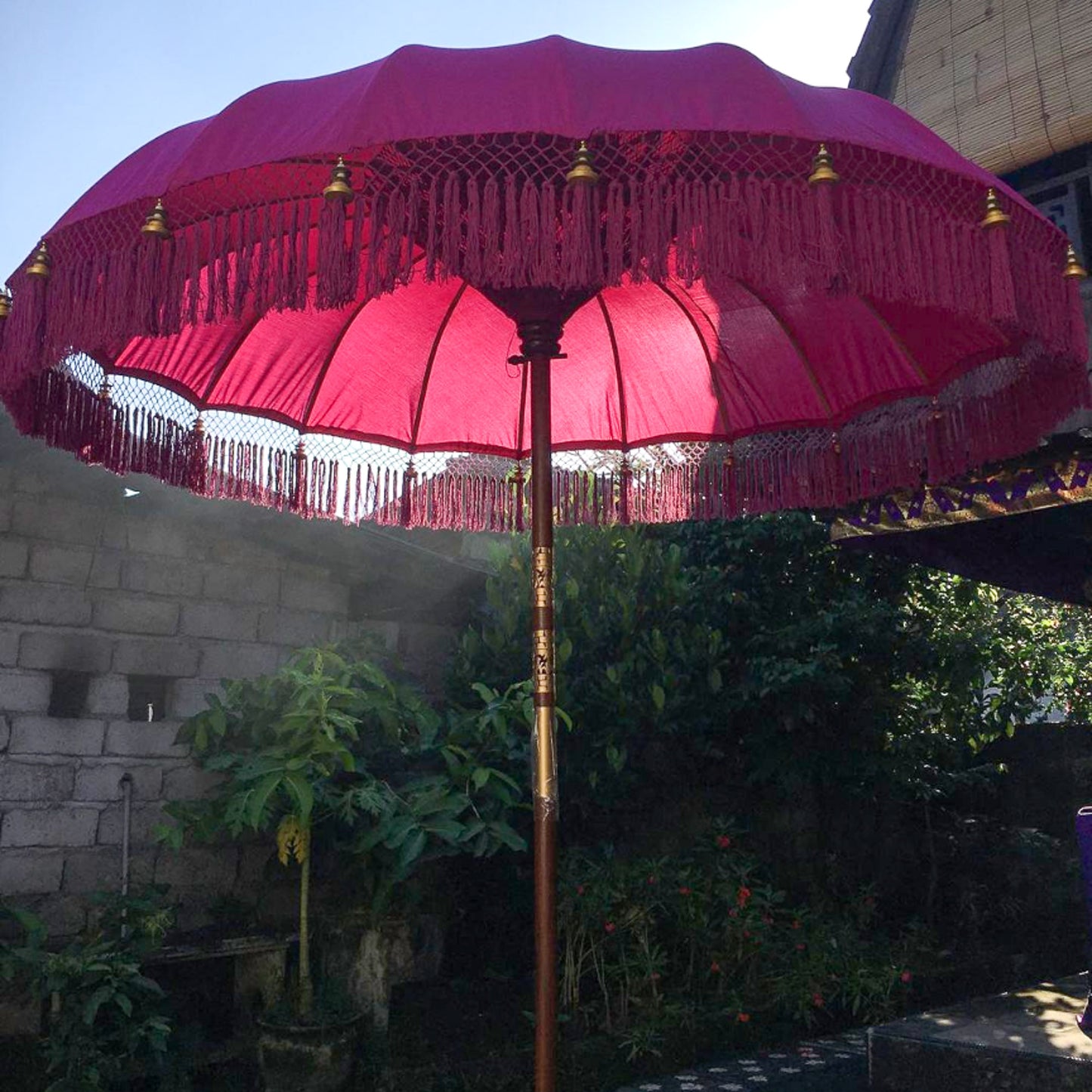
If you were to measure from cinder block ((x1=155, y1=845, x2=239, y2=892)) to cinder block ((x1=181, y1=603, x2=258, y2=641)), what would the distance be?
1227 millimetres

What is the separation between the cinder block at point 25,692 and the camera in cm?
578

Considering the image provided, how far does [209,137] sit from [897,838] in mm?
9478

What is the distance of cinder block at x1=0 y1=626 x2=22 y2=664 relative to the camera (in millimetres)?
5805

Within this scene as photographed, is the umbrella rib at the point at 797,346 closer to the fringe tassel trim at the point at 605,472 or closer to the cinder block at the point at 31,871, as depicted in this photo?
the fringe tassel trim at the point at 605,472

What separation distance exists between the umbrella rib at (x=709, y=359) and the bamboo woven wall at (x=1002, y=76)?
3.98 m

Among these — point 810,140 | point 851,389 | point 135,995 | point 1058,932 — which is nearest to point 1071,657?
point 1058,932

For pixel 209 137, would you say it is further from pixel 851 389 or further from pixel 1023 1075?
pixel 1023 1075

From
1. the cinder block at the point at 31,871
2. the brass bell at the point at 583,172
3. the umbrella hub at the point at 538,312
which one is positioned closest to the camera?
the brass bell at the point at 583,172

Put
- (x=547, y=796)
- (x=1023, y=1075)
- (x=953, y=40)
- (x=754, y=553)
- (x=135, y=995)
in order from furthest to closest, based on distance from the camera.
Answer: (x=754, y=553) < (x=953, y=40) < (x=135, y=995) < (x=1023, y=1075) < (x=547, y=796)

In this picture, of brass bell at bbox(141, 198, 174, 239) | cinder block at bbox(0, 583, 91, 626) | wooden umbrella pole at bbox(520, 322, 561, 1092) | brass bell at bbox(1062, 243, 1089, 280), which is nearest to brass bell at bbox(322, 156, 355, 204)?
brass bell at bbox(141, 198, 174, 239)

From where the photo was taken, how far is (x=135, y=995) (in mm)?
4957

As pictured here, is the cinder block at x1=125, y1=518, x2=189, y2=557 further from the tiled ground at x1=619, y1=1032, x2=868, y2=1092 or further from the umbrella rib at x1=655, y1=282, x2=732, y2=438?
the tiled ground at x1=619, y1=1032, x2=868, y2=1092

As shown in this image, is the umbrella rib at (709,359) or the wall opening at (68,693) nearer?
the umbrella rib at (709,359)

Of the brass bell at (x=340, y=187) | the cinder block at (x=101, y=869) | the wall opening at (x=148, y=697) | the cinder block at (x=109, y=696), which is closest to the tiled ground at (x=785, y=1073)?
the cinder block at (x=101, y=869)
